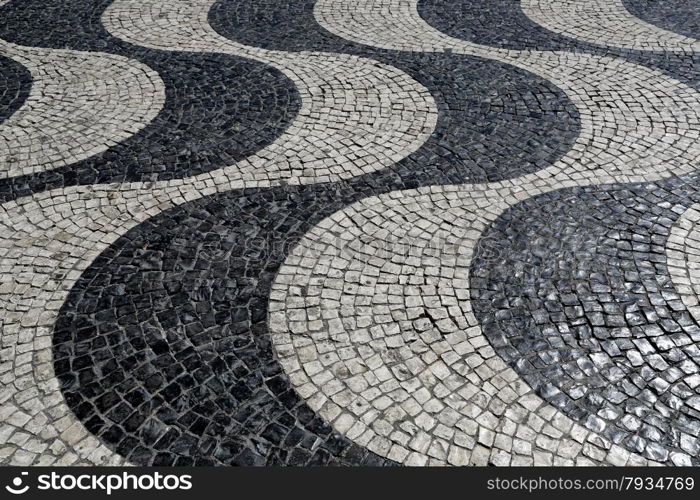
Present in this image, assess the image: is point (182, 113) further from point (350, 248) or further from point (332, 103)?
point (350, 248)

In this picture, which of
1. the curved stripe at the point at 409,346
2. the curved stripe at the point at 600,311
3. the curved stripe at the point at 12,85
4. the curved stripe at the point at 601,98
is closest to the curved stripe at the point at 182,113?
the curved stripe at the point at 12,85

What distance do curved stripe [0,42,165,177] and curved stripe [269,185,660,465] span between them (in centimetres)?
349

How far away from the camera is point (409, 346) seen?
20.3ft

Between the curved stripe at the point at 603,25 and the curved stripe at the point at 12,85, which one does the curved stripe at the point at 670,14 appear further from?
the curved stripe at the point at 12,85

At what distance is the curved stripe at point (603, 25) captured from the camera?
11469mm

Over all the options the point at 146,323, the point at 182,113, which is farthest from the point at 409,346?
the point at 182,113

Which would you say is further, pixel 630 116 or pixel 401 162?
pixel 630 116

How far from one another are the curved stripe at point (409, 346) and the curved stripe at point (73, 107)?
349 cm

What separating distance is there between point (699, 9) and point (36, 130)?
1139 centimetres

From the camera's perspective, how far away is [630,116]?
9508 millimetres

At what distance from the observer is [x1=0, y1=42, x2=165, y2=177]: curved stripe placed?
8797 millimetres

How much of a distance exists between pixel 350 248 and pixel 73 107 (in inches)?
197

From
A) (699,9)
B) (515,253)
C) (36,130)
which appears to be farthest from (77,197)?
(699,9)

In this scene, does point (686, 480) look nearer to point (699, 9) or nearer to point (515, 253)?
point (515, 253)
